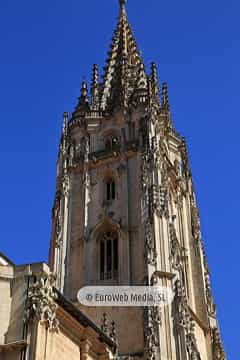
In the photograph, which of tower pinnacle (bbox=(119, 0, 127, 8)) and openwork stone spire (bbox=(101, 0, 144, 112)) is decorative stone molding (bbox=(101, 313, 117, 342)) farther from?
tower pinnacle (bbox=(119, 0, 127, 8))

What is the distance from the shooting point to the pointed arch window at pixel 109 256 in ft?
108

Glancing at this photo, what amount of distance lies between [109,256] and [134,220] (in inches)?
92.4

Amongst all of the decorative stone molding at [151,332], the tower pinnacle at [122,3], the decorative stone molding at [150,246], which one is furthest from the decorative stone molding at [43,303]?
the tower pinnacle at [122,3]

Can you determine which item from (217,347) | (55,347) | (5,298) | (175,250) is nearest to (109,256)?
(175,250)

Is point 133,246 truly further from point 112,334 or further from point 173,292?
point 112,334

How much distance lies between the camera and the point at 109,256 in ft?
112

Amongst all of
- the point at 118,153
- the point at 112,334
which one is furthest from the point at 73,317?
the point at 118,153

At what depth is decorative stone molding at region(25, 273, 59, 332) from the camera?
555 inches

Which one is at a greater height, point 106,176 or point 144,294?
point 106,176

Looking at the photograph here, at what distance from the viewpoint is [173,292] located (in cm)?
2981

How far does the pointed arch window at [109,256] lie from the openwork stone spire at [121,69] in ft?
31.9

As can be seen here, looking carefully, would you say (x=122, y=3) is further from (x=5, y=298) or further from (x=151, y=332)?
(x=5, y=298)

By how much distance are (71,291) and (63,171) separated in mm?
8230

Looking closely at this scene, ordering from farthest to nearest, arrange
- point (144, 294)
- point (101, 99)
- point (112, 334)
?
Answer: point (101, 99), point (144, 294), point (112, 334)
